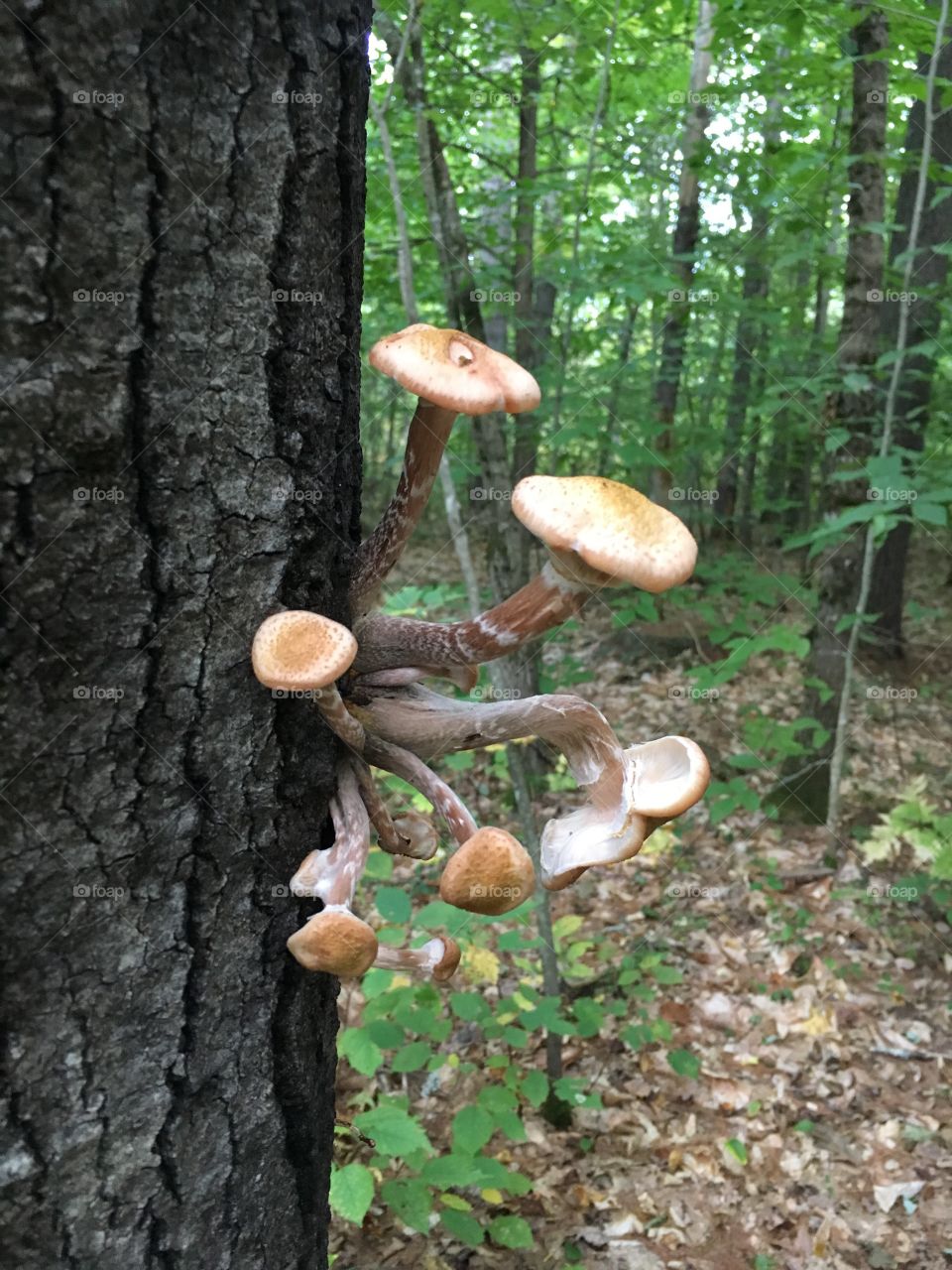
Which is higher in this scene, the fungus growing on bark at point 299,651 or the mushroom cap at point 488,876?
the fungus growing on bark at point 299,651

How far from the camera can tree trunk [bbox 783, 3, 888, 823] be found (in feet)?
16.7

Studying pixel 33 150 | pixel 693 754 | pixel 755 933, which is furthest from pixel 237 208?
pixel 755 933

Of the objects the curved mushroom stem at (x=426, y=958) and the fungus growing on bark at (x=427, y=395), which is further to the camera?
the curved mushroom stem at (x=426, y=958)

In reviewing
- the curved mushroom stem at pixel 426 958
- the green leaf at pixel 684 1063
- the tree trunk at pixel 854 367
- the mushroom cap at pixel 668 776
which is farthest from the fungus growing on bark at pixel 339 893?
the tree trunk at pixel 854 367

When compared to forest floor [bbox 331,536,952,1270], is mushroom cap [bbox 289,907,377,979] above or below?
above

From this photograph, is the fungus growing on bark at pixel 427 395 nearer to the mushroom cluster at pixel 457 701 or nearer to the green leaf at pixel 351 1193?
the mushroom cluster at pixel 457 701

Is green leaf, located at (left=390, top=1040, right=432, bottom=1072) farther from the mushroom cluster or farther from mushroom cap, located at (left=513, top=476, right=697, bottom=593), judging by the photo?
mushroom cap, located at (left=513, top=476, right=697, bottom=593)

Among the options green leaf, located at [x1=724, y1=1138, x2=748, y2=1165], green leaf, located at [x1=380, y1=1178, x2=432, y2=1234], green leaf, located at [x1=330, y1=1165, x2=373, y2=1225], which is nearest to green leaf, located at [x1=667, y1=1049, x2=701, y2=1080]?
green leaf, located at [x1=724, y1=1138, x2=748, y2=1165]

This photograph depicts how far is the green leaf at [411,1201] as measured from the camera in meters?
2.56

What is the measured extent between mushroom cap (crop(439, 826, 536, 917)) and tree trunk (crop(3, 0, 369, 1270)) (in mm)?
281

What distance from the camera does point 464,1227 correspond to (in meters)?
2.75

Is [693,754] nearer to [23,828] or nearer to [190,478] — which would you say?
[190,478]

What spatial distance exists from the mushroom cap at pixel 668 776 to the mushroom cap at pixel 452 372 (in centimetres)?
72

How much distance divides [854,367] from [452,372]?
4.61 meters
